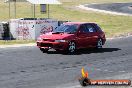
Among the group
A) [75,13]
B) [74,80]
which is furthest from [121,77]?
[75,13]

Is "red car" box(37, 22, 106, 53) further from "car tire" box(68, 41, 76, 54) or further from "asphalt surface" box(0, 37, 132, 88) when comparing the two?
"asphalt surface" box(0, 37, 132, 88)

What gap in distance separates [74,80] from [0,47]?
41.1ft

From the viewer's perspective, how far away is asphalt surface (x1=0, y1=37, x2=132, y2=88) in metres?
15.4

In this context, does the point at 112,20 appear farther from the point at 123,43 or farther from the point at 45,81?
the point at 45,81

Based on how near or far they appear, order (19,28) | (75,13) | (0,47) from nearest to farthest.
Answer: (0,47) → (19,28) → (75,13)

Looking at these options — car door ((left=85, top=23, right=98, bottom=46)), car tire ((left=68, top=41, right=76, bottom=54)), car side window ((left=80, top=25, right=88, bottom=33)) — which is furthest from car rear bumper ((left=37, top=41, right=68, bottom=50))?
car door ((left=85, top=23, right=98, bottom=46))

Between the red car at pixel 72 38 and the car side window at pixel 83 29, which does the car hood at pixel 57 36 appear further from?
the car side window at pixel 83 29

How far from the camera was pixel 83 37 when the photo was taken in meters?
25.2

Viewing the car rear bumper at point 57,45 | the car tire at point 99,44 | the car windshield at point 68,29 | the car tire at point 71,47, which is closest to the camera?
the car rear bumper at point 57,45

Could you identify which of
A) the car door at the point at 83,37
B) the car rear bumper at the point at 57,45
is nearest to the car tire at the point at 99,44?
the car door at the point at 83,37

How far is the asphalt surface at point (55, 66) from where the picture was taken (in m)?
15.4

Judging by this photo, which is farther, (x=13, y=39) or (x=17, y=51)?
(x=13, y=39)

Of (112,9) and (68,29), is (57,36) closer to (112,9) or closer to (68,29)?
(68,29)

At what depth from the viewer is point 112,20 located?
53625 millimetres
